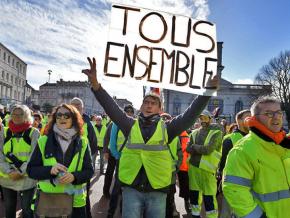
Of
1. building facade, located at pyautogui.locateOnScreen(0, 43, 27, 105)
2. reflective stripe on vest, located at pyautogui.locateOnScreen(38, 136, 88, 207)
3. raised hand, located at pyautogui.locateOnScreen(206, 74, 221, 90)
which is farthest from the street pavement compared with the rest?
building facade, located at pyautogui.locateOnScreen(0, 43, 27, 105)

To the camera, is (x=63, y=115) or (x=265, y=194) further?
(x=63, y=115)

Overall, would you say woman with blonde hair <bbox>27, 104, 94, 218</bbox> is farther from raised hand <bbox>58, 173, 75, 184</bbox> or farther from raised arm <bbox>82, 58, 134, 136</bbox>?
raised arm <bbox>82, 58, 134, 136</bbox>

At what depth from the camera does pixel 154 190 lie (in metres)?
3.59

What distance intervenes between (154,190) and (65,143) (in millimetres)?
1064

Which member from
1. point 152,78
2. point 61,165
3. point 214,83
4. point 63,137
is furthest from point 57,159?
point 214,83

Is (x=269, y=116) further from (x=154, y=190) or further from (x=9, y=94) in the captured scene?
(x=9, y=94)

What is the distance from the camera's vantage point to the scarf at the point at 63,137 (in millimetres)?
3757

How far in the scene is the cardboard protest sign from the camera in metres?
4.04

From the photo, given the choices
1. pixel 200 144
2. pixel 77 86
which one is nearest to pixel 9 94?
pixel 77 86

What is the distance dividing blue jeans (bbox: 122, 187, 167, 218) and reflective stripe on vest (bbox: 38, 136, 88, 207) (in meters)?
0.51

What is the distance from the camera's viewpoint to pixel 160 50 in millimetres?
4215

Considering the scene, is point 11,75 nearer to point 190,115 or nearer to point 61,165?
point 61,165

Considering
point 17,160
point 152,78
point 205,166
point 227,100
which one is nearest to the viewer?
point 152,78

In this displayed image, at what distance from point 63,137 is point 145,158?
2.99ft
